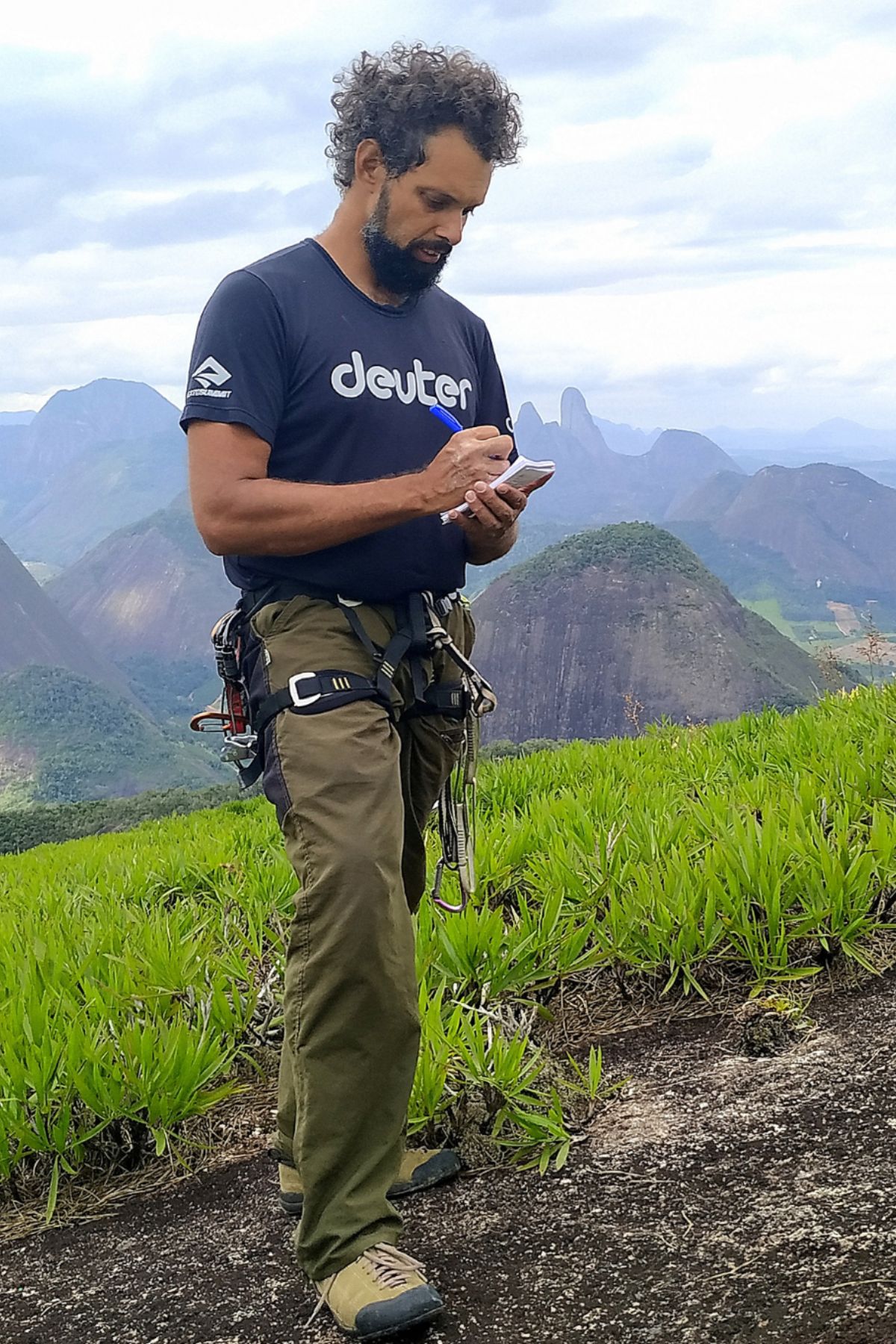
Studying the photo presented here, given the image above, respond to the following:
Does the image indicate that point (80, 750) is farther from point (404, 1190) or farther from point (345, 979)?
point (345, 979)

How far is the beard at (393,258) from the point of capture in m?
3.09

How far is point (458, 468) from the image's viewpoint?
2820 mm

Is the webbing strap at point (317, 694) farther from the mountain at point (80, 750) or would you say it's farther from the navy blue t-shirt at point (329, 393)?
the mountain at point (80, 750)

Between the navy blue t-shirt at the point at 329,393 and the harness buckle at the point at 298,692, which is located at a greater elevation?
the navy blue t-shirt at the point at 329,393

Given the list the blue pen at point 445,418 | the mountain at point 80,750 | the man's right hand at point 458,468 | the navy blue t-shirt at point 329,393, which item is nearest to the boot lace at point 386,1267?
the navy blue t-shirt at point 329,393

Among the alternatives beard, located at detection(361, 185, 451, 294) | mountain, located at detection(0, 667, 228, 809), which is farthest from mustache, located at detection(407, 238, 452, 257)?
mountain, located at detection(0, 667, 228, 809)

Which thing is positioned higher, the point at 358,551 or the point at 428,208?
the point at 428,208

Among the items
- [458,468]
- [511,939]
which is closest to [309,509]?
[458,468]

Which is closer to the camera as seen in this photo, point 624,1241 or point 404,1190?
point 624,1241

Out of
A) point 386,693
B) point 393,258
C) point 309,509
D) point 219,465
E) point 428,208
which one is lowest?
point 386,693

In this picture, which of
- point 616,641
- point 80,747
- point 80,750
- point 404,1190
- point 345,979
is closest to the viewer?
point 345,979

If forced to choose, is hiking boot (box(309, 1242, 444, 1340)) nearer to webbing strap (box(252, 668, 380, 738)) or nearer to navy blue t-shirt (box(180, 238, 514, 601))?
webbing strap (box(252, 668, 380, 738))

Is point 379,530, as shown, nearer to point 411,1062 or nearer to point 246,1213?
point 411,1062

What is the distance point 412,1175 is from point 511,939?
114 cm
